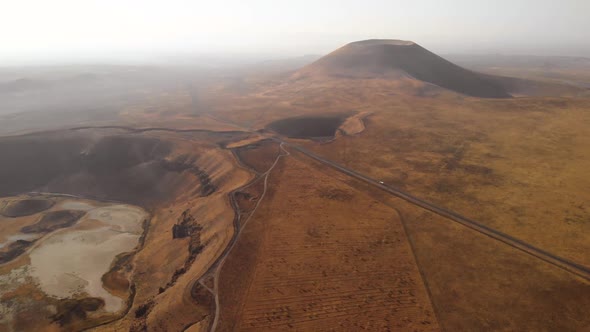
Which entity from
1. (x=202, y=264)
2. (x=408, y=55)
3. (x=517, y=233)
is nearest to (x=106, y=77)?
(x=408, y=55)

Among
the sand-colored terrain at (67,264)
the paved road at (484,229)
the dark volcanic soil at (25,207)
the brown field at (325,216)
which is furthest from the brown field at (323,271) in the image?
the dark volcanic soil at (25,207)

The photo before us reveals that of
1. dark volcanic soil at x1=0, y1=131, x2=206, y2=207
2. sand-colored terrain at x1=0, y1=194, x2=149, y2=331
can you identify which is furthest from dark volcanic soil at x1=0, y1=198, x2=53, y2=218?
dark volcanic soil at x1=0, y1=131, x2=206, y2=207

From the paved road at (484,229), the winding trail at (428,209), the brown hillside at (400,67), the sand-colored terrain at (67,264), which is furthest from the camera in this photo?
the brown hillside at (400,67)

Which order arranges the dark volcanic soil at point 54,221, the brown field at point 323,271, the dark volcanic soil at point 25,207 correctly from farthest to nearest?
1. the dark volcanic soil at point 25,207
2. the dark volcanic soil at point 54,221
3. the brown field at point 323,271

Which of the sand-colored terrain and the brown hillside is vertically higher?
the brown hillside

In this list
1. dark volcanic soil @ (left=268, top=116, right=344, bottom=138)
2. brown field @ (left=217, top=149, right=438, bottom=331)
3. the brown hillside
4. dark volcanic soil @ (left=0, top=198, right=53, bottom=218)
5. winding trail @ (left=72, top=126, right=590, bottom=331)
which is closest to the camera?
brown field @ (left=217, top=149, right=438, bottom=331)

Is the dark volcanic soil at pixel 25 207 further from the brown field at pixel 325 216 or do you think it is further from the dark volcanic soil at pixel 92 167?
the dark volcanic soil at pixel 92 167

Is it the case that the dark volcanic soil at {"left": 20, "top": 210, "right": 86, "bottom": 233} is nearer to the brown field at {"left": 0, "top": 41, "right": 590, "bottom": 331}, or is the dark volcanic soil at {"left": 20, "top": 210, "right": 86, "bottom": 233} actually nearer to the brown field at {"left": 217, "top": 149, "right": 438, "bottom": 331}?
the brown field at {"left": 0, "top": 41, "right": 590, "bottom": 331}
